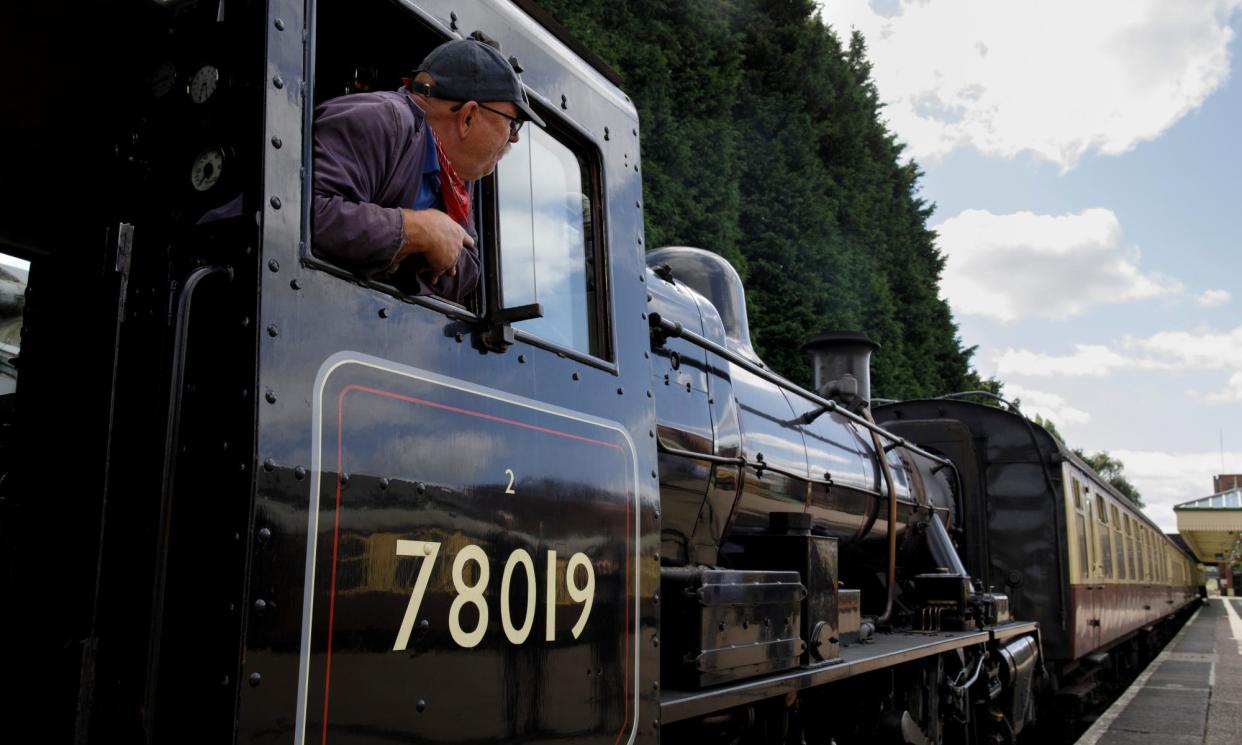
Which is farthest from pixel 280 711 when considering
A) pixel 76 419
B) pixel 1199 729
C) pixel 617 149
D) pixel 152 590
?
pixel 1199 729

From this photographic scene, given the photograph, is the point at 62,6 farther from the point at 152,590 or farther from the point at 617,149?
the point at 617,149

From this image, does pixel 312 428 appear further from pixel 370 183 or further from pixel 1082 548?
pixel 1082 548

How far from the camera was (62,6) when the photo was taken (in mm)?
1827

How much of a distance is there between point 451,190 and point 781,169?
19330mm

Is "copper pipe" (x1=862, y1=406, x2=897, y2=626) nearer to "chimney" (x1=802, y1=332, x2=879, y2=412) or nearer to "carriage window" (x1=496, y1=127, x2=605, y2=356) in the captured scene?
"chimney" (x1=802, y1=332, x2=879, y2=412)


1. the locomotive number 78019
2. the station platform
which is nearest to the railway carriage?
the station platform

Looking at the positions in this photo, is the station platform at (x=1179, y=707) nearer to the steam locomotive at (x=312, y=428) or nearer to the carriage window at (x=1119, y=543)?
the carriage window at (x=1119, y=543)

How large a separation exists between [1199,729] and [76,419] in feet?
24.4

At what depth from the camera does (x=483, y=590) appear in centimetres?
192

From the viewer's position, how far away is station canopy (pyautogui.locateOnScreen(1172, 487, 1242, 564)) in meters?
35.0

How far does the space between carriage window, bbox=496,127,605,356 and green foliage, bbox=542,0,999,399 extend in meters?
11.1

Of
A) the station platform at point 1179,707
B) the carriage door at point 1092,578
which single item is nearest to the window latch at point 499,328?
the station platform at point 1179,707

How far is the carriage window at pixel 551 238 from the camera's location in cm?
225

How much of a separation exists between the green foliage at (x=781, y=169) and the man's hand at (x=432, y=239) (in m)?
11.8
